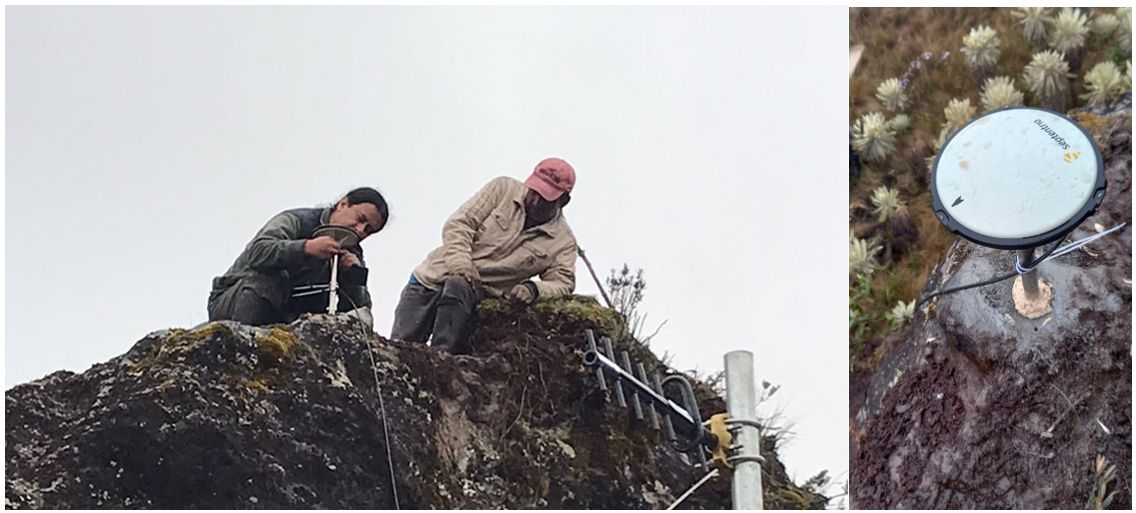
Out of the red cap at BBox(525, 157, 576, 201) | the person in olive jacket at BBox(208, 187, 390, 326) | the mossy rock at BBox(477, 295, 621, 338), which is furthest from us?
the red cap at BBox(525, 157, 576, 201)

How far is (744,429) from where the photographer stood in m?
6.96

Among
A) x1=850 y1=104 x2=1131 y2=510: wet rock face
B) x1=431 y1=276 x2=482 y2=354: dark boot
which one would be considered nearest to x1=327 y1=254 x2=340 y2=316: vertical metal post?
x1=431 y1=276 x2=482 y2=354: dark boot

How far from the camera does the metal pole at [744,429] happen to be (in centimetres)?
680

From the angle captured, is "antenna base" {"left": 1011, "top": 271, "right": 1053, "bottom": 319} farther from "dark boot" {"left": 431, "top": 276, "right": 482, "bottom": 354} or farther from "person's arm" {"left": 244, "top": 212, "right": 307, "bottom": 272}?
"person's arm" {"left": 244, "top": 212, "right": 307, "bottom": 272}

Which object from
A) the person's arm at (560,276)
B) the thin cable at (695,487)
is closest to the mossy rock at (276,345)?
the person's arm at (560,276)

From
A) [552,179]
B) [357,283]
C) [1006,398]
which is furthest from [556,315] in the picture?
[1006,398]

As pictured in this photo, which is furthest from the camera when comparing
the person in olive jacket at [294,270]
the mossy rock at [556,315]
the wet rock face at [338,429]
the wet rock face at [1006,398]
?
the mossy rock at [556,315]

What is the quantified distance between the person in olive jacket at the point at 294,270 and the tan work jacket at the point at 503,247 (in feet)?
1.00

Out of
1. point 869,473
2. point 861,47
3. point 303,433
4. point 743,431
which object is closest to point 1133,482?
point 869,473

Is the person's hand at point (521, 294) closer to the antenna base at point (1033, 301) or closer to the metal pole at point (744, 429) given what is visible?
the metal pole at point (744, 429)

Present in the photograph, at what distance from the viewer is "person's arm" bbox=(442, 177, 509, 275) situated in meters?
7.35

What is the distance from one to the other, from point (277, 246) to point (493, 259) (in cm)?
96

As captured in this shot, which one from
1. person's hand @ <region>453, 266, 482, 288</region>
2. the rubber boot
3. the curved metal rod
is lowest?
the curved metal rod

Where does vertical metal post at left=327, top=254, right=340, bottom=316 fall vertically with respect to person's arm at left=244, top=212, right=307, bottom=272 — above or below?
below
